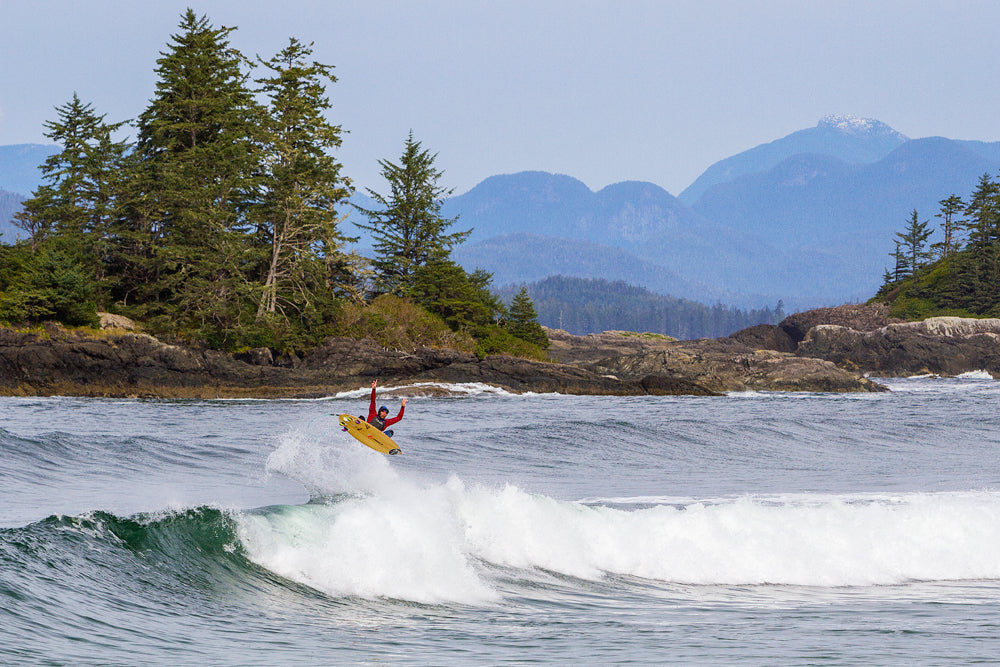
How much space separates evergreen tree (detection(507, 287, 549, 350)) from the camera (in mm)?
55125

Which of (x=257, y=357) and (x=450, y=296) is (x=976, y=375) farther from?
(x=257, y=357)

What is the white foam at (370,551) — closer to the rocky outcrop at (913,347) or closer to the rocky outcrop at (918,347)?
the rocky outcrop at (918,347)

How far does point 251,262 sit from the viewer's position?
46.1 meters

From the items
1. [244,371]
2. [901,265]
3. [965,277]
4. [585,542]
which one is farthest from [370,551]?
[901,265]

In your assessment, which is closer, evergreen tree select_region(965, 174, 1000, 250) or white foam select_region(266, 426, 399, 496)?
white foam select_region(266, 426, 399, 496)

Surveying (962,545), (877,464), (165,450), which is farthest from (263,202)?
(962,545)

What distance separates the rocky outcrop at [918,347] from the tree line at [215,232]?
1065 inches

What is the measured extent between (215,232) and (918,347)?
48977 mm

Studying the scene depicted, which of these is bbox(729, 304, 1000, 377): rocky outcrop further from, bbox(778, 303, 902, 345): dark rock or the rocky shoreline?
bbox(778, 303, 902, 345): dark rock

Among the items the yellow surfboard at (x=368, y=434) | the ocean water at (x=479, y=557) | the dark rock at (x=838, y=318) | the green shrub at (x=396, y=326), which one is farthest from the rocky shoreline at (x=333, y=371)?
the yellow surfboard at (x=368, y=434)

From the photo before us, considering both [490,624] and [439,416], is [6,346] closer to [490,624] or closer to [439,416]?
[439,416]

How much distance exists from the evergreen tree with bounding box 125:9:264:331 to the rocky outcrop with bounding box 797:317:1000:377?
45.5 meters

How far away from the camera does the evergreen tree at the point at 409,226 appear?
55062mm

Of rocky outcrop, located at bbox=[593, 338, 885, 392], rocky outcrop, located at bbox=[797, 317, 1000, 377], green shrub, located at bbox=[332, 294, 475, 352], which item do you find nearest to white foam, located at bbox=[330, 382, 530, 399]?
green shrub, located at bbox=[332, 294, 475, 352]
